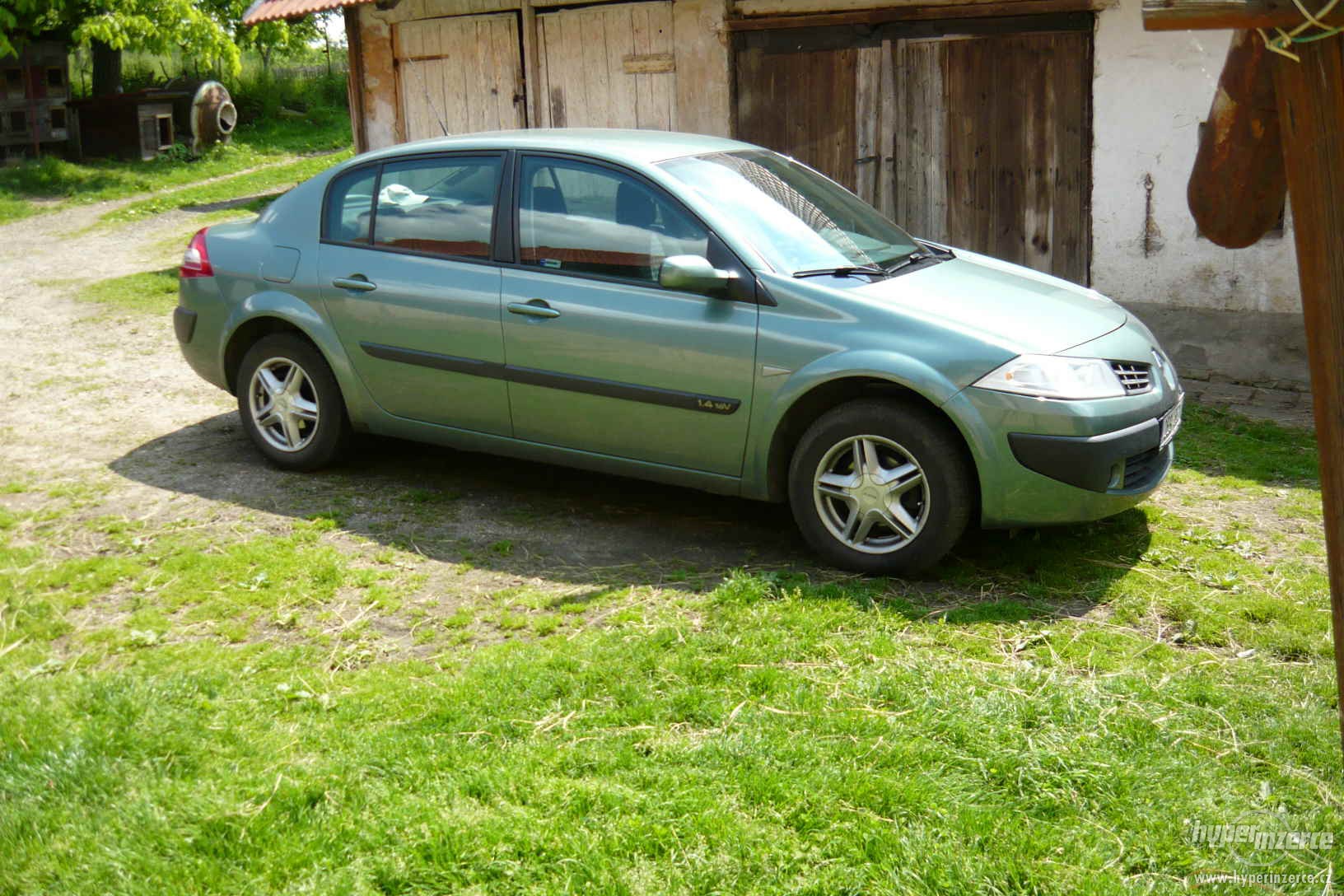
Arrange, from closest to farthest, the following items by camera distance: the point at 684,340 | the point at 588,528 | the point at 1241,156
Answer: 1. the point at 1241,156
2. the point at 684,340
3. the point at 588,528

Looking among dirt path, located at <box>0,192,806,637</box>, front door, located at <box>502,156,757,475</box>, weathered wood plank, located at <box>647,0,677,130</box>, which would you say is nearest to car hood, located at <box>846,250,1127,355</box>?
front door, located at <box>502,156,757,475</box>

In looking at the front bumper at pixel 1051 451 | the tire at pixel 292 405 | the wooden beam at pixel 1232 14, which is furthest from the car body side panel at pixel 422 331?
the wooden beam at pixel 1232 14

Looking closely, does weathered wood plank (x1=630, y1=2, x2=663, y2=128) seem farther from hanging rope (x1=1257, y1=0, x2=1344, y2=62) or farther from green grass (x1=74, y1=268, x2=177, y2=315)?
hanging rope (x1=1257, y1=0, x2=1344, y2=62)

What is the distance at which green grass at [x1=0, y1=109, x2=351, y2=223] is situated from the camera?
19.1 meters

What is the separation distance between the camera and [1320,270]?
7.51 ft

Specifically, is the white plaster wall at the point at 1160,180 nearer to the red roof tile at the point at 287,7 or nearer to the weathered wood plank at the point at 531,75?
the weathered wood plank at the point at 531,75

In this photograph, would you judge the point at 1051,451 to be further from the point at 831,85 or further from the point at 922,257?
the point at 831,85

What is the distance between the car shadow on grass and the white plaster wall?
13.2ft

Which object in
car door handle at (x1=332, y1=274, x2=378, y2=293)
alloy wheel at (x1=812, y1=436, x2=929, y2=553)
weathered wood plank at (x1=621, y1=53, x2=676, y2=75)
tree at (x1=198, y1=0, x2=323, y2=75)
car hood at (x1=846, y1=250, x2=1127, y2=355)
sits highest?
tree at (x1=198, y1=0, x2=323, y2=75)

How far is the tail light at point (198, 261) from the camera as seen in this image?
696 cm

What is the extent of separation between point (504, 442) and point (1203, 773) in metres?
3.48

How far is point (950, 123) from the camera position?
10.4 metres

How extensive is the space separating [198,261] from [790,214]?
3.18 metres

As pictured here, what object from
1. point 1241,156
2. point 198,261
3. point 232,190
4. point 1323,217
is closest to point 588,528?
point 198,261
